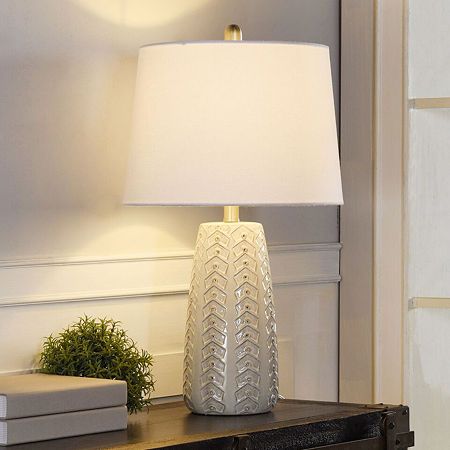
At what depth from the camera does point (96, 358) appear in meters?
1.85

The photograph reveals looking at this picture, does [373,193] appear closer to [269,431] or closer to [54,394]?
[269,431]

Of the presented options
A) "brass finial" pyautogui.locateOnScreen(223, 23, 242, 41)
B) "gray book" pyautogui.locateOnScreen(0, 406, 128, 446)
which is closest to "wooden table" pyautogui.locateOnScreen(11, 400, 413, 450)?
"gray book" pyautogui.locateOnScreen(0, 406, 128, 446)

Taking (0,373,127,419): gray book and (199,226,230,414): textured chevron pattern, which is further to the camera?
(199,226,230,414): textured chevron pattern

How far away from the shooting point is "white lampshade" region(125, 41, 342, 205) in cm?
179

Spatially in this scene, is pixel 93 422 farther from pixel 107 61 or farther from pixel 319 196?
pixel 107 61

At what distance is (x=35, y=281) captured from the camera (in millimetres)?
1937

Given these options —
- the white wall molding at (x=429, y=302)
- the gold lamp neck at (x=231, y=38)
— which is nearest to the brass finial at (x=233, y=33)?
the gold lamp neck at (x=231, y=38)

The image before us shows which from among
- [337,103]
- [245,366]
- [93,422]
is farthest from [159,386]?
[337,103]

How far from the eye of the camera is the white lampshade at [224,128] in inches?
70.6

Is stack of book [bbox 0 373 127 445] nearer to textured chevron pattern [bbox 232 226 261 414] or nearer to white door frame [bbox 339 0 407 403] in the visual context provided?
textured chevron pattern [bbox 232 226 261 414]

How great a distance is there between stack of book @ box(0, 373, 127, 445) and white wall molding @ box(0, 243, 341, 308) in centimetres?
19

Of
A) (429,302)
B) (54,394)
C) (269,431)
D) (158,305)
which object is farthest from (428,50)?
(54,394)

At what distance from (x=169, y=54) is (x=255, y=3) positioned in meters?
0.59

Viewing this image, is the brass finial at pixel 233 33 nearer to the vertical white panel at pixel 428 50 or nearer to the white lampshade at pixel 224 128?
the white lampshade at pixel 224 128
